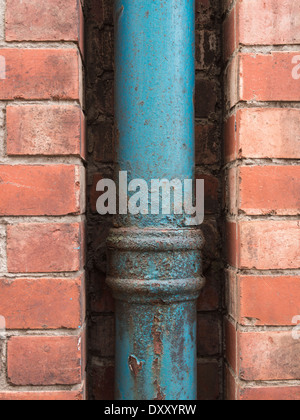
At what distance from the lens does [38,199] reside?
78 cm

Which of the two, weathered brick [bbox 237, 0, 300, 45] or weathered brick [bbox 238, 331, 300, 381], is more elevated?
weathered brick [bbox 237, 0, 300, 45]

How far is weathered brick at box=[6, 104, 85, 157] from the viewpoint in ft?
2.55

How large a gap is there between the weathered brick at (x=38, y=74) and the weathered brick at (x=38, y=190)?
141 mm

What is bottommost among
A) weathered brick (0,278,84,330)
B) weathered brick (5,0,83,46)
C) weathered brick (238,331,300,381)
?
weathered brick (238,331,300,381)

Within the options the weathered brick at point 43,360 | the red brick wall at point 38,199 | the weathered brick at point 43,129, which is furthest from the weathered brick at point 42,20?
the weathered brick at point 43,360

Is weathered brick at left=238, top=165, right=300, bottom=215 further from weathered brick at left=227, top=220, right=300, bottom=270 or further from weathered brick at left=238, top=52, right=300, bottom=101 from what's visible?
weathered brick at left=238, top=52, right=300, bottom=101

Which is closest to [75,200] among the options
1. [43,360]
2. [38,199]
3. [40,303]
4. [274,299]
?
[38,199]

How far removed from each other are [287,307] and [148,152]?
1.36ft

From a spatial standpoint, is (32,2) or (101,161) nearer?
(32,2)

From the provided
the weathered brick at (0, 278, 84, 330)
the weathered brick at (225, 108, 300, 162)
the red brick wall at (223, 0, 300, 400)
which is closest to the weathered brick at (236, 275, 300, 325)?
the red brick wall at (223, 0, 300, 400)

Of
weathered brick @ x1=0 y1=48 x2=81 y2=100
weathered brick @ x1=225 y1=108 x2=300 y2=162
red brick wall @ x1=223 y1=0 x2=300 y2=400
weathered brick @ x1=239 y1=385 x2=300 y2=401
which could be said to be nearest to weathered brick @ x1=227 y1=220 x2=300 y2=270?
red brick wall @ x1=223 y1=0 x2=300 y2=400
